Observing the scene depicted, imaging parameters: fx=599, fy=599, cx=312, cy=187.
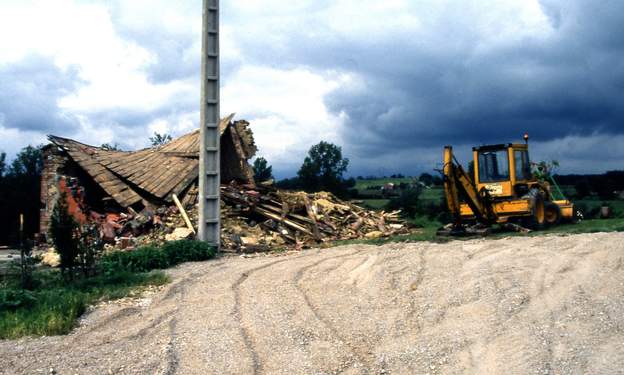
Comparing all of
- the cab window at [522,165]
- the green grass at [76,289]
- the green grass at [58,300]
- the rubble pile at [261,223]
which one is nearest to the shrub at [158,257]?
the green grass at [76,289]

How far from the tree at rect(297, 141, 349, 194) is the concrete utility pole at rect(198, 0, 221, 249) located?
2849 centimetres

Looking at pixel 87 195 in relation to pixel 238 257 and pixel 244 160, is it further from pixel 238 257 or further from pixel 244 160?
pixel 238 257

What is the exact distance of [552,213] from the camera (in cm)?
1912

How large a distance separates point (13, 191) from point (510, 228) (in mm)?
24130

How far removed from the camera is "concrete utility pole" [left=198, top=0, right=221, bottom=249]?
15.4m

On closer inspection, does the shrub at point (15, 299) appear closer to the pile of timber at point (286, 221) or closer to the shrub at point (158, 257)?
the shrub at point (158, 257)

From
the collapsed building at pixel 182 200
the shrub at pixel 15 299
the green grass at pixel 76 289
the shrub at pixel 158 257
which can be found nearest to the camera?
the green grass at pixel 76 289

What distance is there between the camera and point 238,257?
15023mm

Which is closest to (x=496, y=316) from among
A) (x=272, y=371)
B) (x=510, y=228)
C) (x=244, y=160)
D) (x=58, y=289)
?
(x=272, y=371)

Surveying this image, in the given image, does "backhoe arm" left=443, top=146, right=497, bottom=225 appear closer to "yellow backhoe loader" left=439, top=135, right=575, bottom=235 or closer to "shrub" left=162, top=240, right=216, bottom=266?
"yellow backhoe loader" left=439, top=135, right=575, bottom=235

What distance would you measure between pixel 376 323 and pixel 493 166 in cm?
1174

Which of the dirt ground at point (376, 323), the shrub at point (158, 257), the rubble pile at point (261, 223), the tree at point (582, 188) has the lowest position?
the dirt ground at point (376, 323)

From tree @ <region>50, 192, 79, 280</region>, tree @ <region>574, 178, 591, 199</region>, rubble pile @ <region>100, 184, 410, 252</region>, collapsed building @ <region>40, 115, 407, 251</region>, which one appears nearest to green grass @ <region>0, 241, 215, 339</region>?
tree @ <region>50, 192, 79, 280</region>

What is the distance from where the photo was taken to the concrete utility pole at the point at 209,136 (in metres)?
15.4
